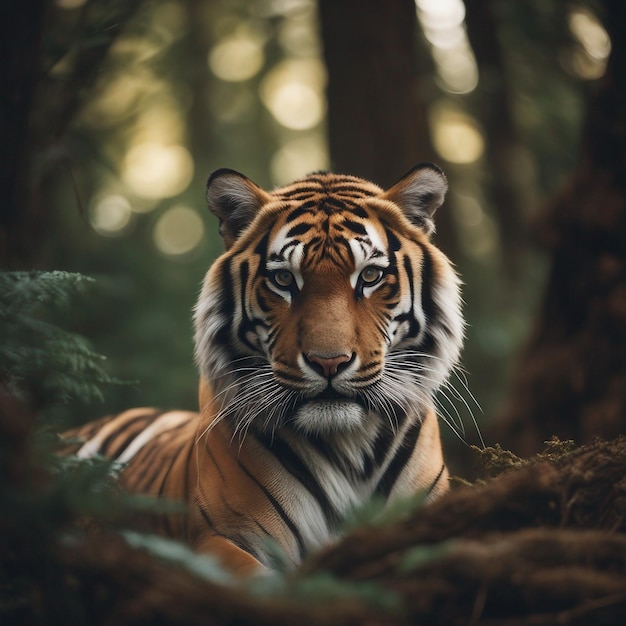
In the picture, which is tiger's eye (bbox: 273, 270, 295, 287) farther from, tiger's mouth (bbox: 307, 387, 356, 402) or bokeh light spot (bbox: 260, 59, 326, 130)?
bokeh light spot (bbox: 260, 59, 326, 130)

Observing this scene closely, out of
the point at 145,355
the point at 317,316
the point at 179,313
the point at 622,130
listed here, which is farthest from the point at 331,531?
the point at 179,313

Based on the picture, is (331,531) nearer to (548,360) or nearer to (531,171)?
(548,360)

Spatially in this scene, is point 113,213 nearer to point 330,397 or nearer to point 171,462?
point 171,462

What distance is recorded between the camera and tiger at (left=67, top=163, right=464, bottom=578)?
3.19m

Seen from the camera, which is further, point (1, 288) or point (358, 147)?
point (358, 147)

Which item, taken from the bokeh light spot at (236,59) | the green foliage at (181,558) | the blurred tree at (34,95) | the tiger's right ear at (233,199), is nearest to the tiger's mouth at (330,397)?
the tiger's right ear at (233,199)

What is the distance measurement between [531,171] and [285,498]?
38.0 feet

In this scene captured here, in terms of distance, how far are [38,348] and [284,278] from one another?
112 centimetres

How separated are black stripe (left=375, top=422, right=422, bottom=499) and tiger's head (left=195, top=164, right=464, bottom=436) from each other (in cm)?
11

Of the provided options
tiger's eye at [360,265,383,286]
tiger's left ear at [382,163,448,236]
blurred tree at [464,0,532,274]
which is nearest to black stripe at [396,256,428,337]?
tiger's eye at [360,265,383,286]

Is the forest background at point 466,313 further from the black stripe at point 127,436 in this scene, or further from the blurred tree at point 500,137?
the black stripe at point 127,436

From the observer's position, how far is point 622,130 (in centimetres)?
566

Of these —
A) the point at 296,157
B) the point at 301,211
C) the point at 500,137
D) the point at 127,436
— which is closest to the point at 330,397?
the point at 301,211

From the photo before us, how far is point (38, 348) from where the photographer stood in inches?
108
